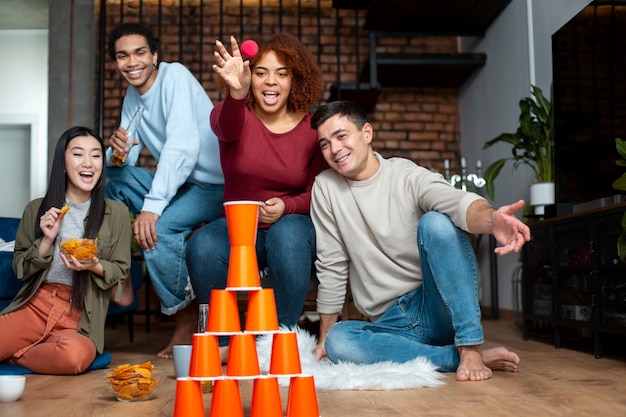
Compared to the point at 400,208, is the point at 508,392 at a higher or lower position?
lower

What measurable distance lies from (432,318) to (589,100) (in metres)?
1.48

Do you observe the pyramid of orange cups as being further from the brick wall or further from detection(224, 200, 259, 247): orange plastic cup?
the brick wall

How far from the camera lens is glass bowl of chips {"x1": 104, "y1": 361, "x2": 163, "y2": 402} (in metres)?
1.77

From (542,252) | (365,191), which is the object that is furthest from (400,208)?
(542,252)

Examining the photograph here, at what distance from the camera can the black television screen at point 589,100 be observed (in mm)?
2857

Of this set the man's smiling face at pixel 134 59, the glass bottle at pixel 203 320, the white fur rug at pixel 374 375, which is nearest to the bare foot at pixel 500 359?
the white fur rug at pixel 374 375

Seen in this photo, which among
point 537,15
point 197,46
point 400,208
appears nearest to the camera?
point 400,208

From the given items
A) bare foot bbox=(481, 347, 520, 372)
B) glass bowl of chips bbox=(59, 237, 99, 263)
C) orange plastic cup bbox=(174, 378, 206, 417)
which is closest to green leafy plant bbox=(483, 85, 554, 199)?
bare foot bbox=(481, 347, 520, 372)

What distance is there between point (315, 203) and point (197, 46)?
12.7 ft

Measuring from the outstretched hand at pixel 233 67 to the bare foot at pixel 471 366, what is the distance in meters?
1.04

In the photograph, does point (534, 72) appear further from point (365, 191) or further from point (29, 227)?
point (29, 227)

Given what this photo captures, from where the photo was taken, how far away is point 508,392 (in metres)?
1.83

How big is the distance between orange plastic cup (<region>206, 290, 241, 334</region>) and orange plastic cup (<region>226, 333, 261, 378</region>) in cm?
3

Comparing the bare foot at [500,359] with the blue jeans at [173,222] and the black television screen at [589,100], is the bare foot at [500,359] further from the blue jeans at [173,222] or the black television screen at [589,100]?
the blue jeans at [173,222]
